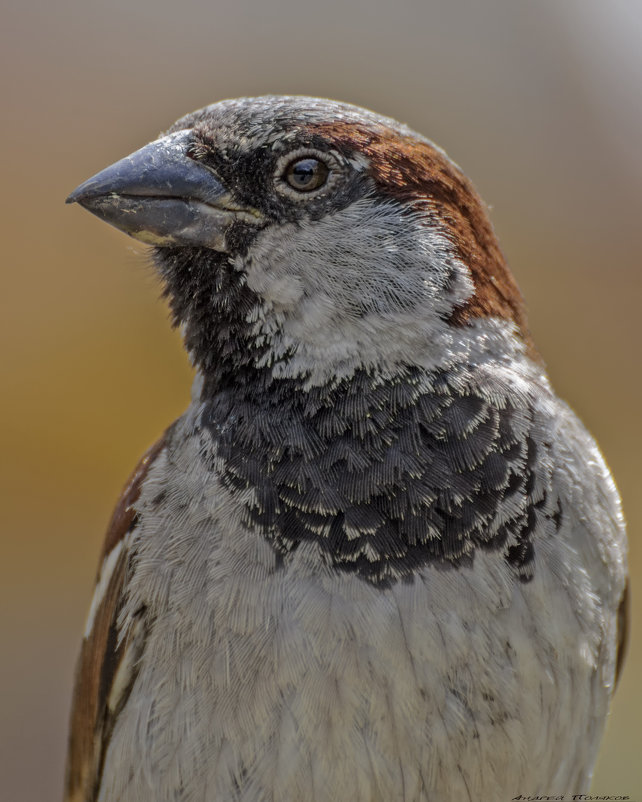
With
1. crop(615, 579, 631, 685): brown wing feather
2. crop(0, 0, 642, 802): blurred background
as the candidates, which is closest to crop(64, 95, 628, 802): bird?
crop(615, 579, 631, 685): brown wing feather

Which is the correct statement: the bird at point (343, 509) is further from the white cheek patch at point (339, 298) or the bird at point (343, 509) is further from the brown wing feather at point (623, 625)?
the brown wing feather at point (623, 625)

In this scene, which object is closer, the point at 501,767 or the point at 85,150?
the point at 501,767

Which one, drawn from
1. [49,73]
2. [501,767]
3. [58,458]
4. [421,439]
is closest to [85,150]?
[49,73]

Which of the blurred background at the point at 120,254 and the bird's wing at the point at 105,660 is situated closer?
A: the bird's wing at the point at 105,660

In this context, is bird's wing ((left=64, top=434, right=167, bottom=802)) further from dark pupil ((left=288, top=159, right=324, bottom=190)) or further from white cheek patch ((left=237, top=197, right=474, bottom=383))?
dark pupil ((left=288, top=159, right=324, bottom=190))

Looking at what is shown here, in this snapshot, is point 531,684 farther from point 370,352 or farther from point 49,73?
point 49,73

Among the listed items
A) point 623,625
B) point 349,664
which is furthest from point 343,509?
point 623,625

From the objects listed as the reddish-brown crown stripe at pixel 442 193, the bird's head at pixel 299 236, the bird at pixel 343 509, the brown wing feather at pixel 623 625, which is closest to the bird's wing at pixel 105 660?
the bird at pixel 343 509
